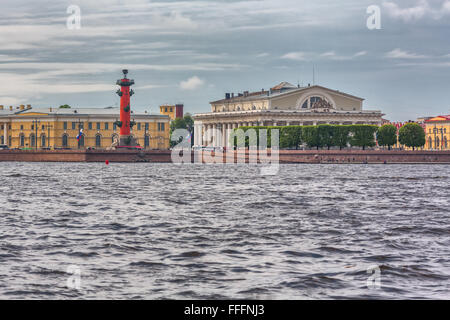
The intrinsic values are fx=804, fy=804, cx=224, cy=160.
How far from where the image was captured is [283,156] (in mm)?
73562

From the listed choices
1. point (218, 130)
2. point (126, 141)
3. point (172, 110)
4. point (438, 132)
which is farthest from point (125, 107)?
point (172, 110)

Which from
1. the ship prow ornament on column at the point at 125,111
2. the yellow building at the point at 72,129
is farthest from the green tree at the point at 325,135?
the yellow building at the point at 72,129

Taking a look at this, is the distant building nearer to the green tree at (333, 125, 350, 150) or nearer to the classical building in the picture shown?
the classical building

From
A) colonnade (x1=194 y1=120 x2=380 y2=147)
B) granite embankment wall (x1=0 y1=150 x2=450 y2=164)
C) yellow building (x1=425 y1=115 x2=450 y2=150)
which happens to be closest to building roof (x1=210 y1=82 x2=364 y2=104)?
colonnade (x1=194 y1=120 x2=380 y2=147)

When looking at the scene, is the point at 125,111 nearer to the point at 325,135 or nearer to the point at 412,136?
the point at 325,135

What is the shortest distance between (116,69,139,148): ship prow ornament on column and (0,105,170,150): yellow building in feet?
57.0

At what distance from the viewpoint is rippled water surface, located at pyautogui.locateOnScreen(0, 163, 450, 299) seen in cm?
920

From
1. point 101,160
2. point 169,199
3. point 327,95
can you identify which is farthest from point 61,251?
point 327,95

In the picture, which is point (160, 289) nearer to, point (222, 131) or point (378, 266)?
point (378, 266)

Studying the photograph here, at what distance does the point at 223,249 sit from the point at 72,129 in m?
82.4

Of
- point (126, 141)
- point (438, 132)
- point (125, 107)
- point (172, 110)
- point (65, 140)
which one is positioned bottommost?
point (126, 141)

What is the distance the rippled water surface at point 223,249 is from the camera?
9203mm

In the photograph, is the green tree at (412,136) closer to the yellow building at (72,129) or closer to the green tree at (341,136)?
the green tree at (341,136)
